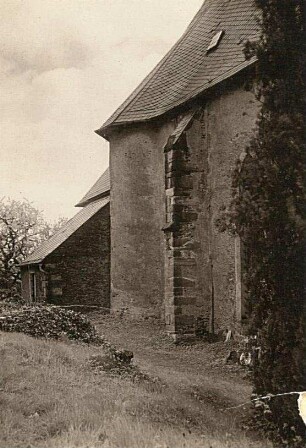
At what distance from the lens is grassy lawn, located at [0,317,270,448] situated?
6727 millimetres

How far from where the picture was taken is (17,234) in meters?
41.0

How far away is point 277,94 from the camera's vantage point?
25.5ft

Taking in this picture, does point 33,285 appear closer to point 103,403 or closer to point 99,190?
point 99,190

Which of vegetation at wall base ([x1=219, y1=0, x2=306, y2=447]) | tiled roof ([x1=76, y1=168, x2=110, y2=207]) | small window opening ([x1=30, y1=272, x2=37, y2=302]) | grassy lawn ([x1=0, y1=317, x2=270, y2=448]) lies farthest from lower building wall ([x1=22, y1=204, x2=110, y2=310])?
vegetation at wall base ([x1=219, y1=0, x2=306, y2=447])

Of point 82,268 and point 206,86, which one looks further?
point 82,268

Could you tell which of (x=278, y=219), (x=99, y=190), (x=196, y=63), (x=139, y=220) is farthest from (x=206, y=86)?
(x=99, y=190)

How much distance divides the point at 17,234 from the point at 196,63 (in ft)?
85.4

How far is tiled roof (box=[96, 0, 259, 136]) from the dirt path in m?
6.58

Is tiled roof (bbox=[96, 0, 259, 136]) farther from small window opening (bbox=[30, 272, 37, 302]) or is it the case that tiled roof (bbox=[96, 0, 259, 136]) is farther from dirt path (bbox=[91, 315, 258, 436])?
small window opening (bbox=[30, 272, 37, 302])

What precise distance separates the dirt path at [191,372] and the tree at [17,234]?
598 inches

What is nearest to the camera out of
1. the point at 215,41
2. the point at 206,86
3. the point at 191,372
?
the point at 191,372

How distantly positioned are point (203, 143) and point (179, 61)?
4.18 metres

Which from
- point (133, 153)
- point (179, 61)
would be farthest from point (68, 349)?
point (179, 61)

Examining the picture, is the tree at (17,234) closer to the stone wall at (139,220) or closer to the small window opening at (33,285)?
the small window opening at (33,285)
